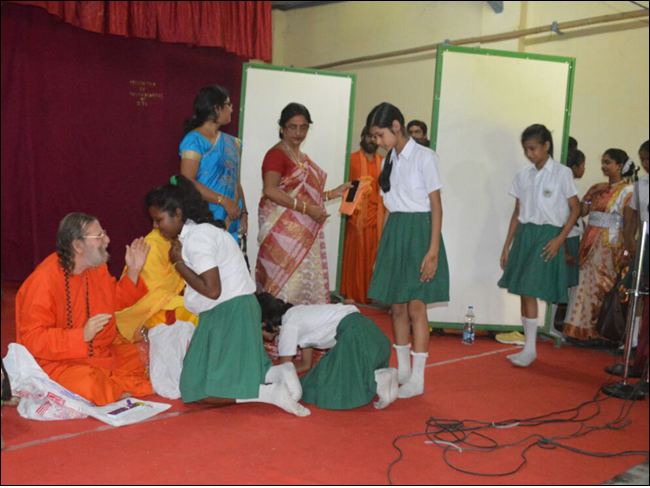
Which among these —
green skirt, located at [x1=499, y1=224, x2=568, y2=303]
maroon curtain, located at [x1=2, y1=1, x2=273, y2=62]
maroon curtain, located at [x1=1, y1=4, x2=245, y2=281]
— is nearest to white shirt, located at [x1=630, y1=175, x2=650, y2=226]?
green skirt, located at [x1=499, y1=224, x2=568, y2=303]

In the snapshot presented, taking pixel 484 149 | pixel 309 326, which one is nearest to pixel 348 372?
pixel 309 326

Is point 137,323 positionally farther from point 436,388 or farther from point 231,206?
point 436,388

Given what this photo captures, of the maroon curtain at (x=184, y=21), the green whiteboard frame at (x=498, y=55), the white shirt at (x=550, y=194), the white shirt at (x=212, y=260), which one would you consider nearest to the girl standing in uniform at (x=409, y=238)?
the white shirt at (x=212, y=260)

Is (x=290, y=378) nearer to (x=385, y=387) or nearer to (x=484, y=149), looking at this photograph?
(x=385, y=387)

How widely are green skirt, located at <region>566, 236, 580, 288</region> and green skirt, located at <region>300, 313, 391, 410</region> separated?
2328 millimetres

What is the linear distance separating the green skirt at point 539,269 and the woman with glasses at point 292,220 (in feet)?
4.01

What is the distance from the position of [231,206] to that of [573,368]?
2396mm

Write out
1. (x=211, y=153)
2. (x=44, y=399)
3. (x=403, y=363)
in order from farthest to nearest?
1. (x=211, y=153)
2. (x=403, y=363)
3. (x=44, y=399)

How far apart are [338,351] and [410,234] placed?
2.35 feet

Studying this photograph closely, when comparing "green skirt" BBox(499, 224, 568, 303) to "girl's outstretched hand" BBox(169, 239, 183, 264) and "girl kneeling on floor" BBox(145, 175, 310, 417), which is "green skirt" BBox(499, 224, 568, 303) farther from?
"girl's outstretched hand" BBox(169, 239, 183, 264)

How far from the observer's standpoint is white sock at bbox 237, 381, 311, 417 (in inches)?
123

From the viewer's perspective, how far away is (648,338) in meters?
4.29

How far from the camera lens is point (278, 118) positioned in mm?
5539

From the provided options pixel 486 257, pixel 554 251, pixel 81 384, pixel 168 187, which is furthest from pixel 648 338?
pixel 81 384
